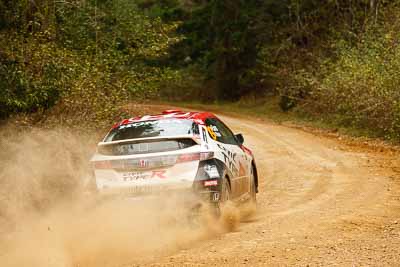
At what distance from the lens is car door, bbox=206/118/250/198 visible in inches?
370

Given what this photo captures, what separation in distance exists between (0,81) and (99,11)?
8.23m

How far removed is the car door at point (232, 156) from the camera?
9398mm

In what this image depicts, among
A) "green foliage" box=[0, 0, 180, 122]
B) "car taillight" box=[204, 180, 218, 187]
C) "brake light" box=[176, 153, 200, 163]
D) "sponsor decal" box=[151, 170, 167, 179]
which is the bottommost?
"car taillight" box=[204, 180, 218, 187]

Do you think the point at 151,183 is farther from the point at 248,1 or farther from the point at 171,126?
the point at 248,1

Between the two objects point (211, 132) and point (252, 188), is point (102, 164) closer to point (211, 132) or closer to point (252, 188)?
point (211, 132)

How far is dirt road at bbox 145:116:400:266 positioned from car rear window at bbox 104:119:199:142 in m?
1.54

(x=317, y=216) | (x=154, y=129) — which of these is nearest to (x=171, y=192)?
(x=154, y=129)

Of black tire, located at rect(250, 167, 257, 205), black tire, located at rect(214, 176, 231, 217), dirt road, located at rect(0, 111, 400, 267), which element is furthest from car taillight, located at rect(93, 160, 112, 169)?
black tire, located at rect(250, 167, 257, 205)

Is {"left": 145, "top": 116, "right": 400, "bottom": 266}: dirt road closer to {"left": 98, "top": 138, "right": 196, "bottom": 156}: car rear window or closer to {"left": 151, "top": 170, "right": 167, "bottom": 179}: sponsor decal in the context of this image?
{"left": 151, "top": 170, "right": 167, "bottom": 179}: sponsor decal

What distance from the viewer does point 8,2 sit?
14.9 m

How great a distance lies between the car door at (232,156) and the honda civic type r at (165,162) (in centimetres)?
4

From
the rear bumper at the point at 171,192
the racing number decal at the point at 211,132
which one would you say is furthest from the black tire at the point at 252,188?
the rear bumper at the point at 171,192

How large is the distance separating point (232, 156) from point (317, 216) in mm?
1486

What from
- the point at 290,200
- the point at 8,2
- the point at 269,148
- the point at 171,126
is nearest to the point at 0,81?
the point at 8,2
